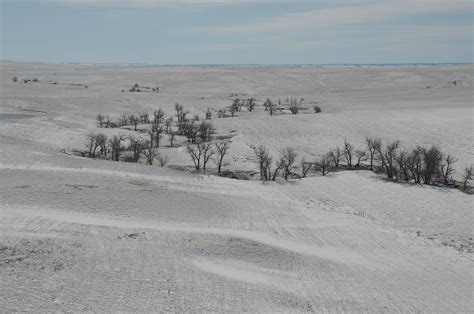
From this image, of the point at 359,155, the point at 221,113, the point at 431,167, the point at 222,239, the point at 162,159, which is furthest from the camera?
the point at 221,113

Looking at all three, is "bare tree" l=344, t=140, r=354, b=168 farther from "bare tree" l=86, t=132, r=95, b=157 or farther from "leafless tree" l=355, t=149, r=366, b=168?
"bare tree" l=86, t=132, r=95, b=157

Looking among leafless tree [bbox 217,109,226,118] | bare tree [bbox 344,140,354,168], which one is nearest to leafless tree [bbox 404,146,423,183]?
bare tree [bbox 344,140,354,168]

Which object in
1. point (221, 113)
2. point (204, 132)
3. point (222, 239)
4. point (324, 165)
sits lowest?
point (222, 239)

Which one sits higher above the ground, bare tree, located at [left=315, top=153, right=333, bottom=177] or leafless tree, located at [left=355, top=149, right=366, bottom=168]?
leafless tree, located at [left=355, top=149, right=366, bottom=168]

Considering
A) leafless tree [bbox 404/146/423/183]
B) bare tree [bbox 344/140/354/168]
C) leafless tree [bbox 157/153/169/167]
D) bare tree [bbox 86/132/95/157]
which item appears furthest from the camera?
bare tree [bbox 86/132/95/157]

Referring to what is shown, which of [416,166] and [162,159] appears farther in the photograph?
[162,159]

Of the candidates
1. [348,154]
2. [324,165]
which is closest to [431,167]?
[324,165]

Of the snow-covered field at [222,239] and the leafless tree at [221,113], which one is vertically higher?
the leafless tree at [221,113]

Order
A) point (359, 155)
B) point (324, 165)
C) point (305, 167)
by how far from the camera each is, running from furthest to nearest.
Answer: point (359, 155)
point (305, 167)
point (324, 165)

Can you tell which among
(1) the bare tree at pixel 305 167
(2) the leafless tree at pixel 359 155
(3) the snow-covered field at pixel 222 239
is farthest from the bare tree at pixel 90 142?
(2) the leafless tree at pixel 359 155

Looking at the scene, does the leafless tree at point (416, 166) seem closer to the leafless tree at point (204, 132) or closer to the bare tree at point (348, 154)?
the bare tree at point (348, 154)

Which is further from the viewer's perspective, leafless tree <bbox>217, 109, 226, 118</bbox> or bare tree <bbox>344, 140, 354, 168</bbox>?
leafless tree <bbox>217, 109, 226, 118</bbox>

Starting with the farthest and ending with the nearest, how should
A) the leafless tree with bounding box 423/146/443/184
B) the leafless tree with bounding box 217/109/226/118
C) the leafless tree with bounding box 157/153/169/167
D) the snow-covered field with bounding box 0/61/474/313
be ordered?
the leafless tree with bounding box 217/109/226/118 → the leafless tree with bounding box 157/153/169/167 → the leafless tree with bounding box 423/146/443/184 → the snow-covered field with bounding box 0/61/474/313

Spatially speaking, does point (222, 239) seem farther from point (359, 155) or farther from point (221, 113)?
point (221, 113)
